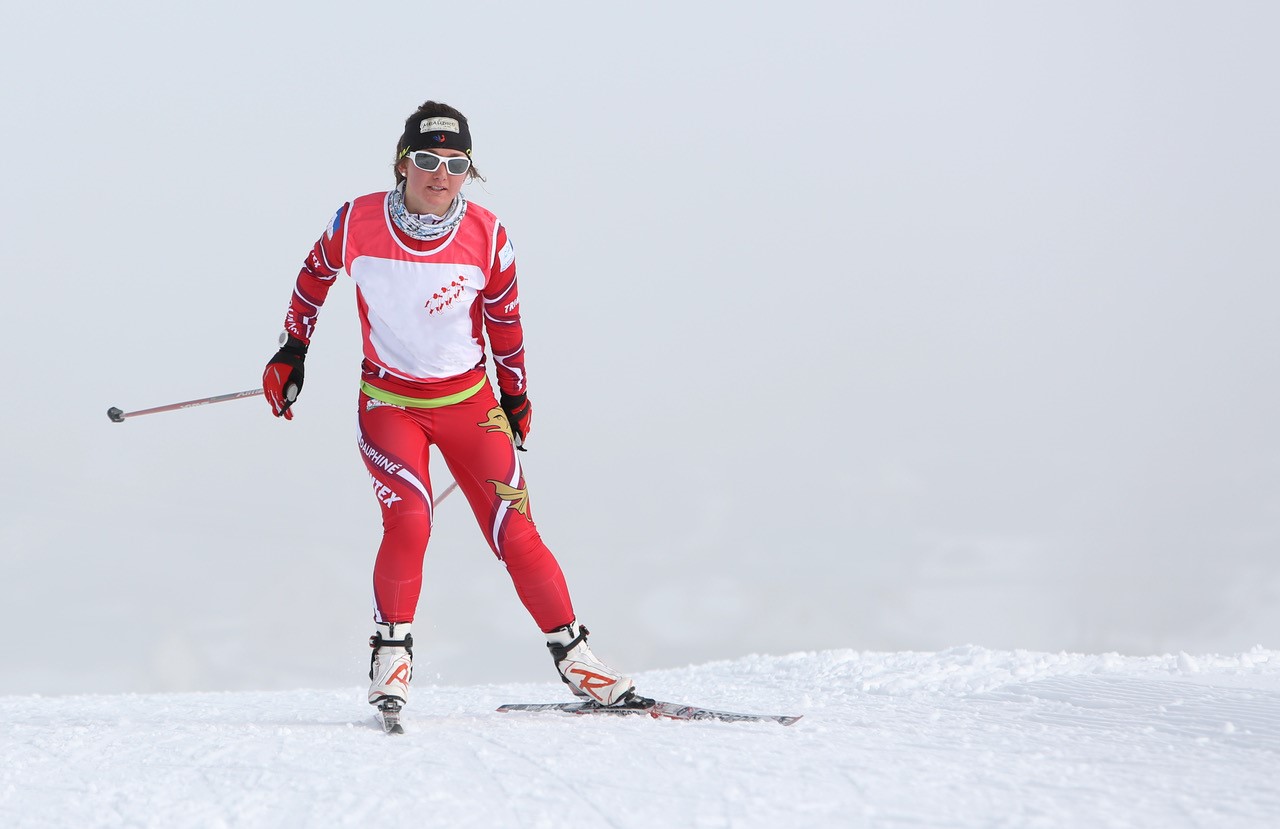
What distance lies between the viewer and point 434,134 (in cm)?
444

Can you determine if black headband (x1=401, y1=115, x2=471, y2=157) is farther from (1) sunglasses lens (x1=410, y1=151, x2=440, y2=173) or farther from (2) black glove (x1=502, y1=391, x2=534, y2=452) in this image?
(2) black glove (x1=502, y1=391, x2=534, y2=452)

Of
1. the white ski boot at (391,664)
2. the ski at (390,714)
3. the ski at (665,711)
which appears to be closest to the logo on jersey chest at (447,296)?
the white ski boot at (391,664)

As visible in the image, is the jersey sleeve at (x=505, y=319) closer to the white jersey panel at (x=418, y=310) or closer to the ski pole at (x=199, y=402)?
the white jersey panel at (x=418, y=310)

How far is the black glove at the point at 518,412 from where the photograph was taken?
4.99 metres

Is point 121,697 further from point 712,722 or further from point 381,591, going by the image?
point 712,722

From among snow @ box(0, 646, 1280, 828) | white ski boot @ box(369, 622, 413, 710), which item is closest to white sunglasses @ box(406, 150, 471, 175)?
white ski boot @ box(369, 622, 413, 710)

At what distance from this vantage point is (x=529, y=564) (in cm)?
460

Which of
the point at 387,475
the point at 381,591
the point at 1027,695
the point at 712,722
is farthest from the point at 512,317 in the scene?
the point at 1027,695

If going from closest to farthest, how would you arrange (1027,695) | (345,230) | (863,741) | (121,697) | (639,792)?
(639,792) → (863,741) → (345,230) → (1027,695) → (121,697)

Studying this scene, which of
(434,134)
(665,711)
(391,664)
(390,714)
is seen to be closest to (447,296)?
(434,134)

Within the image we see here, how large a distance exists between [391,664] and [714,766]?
1507 mm

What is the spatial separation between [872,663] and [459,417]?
3264 mm

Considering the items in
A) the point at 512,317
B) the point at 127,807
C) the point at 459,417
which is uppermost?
the point at 512,317

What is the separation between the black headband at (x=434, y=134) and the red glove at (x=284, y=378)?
40.8 inches
